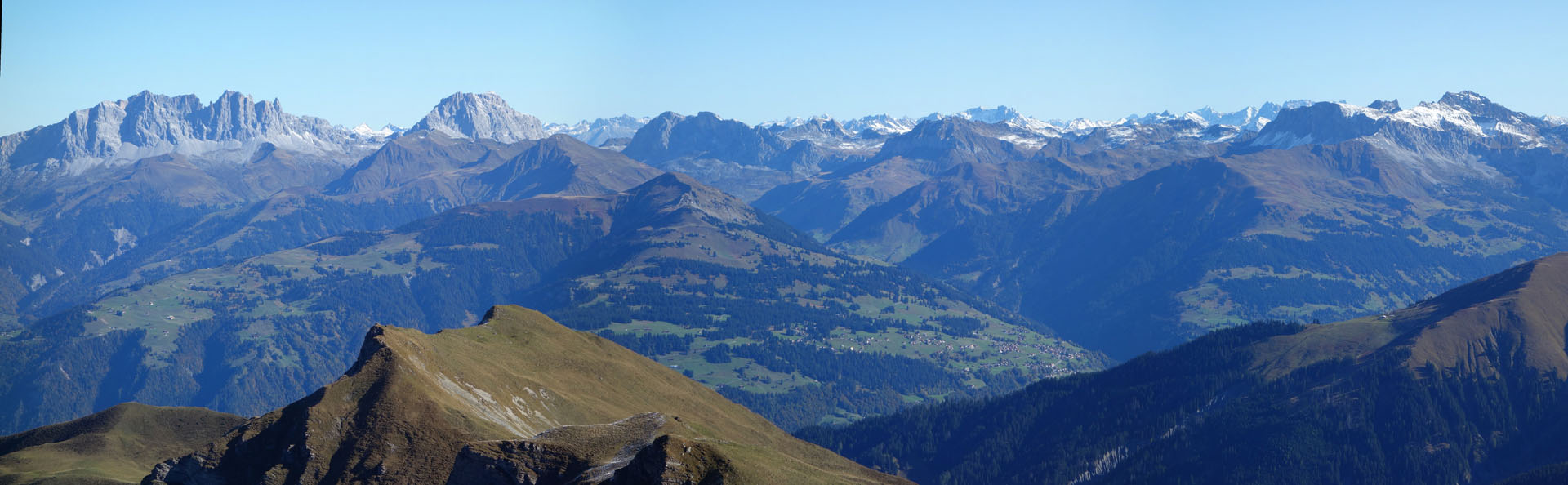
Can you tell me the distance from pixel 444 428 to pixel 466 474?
16.4 m

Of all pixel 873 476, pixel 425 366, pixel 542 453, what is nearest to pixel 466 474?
pixel 542 453

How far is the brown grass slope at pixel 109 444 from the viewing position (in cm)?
15762

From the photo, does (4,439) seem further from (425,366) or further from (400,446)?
(400,446)

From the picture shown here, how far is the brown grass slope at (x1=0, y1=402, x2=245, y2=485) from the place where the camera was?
517 ft

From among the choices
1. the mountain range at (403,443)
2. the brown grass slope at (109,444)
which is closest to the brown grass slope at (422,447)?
the mountain range at (403,443)

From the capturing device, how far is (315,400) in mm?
138500

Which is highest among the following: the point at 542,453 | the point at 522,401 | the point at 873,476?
the point at 542,453

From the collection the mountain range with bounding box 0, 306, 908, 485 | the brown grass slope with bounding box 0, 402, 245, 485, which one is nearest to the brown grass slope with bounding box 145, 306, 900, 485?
the mountain range with bounding box 0, 306, 908, 485

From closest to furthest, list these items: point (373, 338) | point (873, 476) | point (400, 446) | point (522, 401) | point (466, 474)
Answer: point (466, 474)
point (400, 446)
point (373, 338)
point (522, 401)
point (873, 476)

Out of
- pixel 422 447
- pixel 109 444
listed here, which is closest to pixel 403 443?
pixel 422 447

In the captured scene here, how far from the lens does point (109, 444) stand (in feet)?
566

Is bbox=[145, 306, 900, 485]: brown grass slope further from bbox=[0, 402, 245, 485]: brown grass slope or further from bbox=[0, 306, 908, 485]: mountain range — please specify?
bbox=[0, 402, 245, 485]: brown grass slope

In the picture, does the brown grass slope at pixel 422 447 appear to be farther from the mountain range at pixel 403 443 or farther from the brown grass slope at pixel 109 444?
the brown grass slope at pixel 109 444

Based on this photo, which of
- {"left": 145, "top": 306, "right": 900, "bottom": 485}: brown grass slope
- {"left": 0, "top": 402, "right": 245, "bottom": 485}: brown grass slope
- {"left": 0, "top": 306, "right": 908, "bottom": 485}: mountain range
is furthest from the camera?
{"left": 0, "top": 402, "right": 245, "bottom": 485}: brown grass slope
